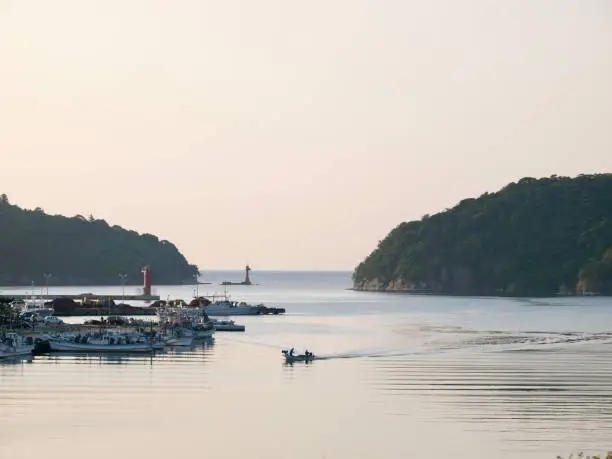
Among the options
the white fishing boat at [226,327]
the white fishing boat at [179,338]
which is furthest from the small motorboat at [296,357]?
the white fishing boat at [226,327]

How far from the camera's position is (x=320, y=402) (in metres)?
69.8

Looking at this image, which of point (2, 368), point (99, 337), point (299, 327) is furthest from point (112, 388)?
point (299, 327)

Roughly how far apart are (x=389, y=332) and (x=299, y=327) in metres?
14.0

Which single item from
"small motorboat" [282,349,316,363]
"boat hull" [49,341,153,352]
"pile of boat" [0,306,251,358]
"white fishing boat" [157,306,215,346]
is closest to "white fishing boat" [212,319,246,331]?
"white fishing boat" [157,306,215,346]

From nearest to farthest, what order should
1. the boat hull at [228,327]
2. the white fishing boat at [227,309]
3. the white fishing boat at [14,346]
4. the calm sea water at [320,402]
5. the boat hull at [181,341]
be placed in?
the calm sea water at [320,402] → the white fishing boat at [14,346] → the boat hull at [181,341] → the boat hull at [228,327] → the white fishing boat at [227,309]

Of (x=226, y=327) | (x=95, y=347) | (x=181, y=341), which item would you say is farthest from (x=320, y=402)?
(x=226, y=327)

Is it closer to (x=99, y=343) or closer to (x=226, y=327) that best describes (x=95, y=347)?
(x=99, y=343)

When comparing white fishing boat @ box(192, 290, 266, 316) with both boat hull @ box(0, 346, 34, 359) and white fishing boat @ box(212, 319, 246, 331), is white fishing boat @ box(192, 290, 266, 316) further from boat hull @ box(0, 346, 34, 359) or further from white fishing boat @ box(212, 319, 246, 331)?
A: boat hull @ box(0, 346, 34, 359)

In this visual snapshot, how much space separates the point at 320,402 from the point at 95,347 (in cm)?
3762

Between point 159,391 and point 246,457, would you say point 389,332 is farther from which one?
point 246,457

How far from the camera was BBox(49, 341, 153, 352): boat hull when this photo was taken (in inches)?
4075

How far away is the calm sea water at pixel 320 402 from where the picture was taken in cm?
5516

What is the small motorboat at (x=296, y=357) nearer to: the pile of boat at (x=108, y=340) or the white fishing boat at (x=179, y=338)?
the pile of boat at (x=108, y=340)

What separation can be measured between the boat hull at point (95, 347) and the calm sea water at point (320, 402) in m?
3.11
